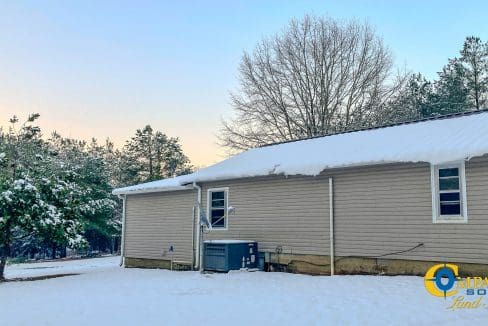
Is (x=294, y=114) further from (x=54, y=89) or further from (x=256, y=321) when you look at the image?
(x=256, y=321)

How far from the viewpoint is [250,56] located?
89.4 feet

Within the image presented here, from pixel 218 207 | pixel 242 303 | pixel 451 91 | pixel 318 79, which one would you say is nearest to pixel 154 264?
pixel 218 207

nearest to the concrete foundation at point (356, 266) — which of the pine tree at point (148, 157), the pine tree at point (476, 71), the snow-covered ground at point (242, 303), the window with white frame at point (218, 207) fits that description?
the snow-covered ground at point (242, 303)

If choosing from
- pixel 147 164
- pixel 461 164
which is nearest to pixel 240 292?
pixel 461 164

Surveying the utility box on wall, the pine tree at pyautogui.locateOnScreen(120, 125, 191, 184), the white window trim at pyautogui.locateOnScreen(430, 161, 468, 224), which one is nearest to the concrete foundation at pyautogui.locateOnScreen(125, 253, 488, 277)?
the utility box on wall

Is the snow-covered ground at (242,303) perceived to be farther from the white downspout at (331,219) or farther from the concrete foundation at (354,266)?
the white downspout at (331,219)

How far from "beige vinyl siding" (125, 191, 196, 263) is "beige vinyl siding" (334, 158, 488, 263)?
554cm

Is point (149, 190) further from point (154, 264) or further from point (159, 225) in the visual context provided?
point (154, 264)

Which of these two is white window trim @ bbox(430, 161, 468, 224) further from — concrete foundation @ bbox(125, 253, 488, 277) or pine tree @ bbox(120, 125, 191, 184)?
pine tree @ bbox(120, 125, 191, 184)

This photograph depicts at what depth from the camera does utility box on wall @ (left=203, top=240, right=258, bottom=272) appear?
1143 centimetres

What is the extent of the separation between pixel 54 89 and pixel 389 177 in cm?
1312

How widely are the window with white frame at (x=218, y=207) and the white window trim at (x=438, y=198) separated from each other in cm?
589

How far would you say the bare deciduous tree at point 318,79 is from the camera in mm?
25938

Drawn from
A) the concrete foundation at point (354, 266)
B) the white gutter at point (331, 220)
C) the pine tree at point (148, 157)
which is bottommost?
the concrete foundation at point (354, 266)
